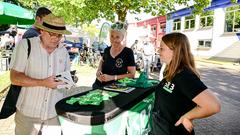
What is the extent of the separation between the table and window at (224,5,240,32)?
20864mm

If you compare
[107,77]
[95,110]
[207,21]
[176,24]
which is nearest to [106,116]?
[95,110]

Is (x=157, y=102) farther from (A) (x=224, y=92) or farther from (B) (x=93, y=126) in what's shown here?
(A) (x=224, y=92)

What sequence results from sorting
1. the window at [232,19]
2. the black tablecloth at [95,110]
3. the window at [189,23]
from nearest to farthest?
the black tablecloth at [95,110] < the window at [232,19] < the window at [189,23]

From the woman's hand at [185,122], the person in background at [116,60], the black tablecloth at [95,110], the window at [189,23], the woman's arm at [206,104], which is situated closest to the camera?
the woman's arm at [206,104]

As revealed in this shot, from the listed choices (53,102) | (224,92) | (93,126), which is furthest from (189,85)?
(224,92)

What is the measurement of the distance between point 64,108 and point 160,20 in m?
36.7

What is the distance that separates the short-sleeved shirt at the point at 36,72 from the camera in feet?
8.93

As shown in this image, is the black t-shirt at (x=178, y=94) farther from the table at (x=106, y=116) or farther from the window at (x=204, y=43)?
the window at (x=204, y=43)

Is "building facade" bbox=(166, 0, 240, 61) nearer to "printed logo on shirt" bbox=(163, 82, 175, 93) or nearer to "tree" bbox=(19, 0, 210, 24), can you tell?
"tree" bbox=(19, 0, 210, 24)

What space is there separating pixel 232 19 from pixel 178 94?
73.6 ft

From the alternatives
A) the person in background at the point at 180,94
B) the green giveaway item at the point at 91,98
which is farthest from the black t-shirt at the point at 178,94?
the green giveaway item at the point at 91,98

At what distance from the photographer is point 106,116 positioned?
268 centimetres

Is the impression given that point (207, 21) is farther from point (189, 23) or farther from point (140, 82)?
point (140, 82)

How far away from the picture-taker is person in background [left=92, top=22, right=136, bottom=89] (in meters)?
4.03
